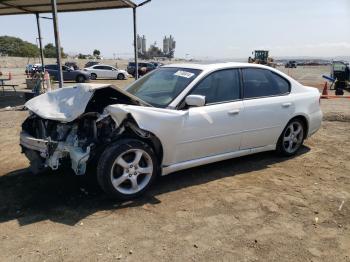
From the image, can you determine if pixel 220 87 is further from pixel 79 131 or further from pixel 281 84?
pixel 79 131

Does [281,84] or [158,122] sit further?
[281,84]

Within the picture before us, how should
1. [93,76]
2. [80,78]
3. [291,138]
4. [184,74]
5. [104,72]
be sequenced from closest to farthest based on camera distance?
[184,74] → [291,138] → [80,78] → [93,76] → [104,72]

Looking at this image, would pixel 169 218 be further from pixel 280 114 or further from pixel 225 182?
pixel 280 114

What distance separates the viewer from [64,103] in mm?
4344

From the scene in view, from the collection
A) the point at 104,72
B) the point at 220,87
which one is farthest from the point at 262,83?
the point at 104,72

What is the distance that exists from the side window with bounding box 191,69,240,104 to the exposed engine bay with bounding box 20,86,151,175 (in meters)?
0.96

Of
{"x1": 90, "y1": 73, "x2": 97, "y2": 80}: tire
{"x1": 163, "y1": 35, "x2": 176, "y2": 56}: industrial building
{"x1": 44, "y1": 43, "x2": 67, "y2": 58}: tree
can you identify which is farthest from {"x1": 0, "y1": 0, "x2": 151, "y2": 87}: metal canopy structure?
{"x1": 163, "y1": 35, "x2": 176, "y2": 56}: industrial building

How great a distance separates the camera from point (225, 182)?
4816 millimetres

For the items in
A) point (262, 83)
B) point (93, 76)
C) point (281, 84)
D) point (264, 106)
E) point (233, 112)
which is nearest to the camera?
point (233, 112)

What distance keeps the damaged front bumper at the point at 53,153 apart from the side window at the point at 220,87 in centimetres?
166

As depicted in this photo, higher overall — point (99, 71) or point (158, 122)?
point (158, 122)

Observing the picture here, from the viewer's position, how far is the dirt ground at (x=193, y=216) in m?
3.18

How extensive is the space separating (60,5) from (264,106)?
13.4 m

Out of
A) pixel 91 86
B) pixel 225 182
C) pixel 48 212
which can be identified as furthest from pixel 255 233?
pixel 91 86
